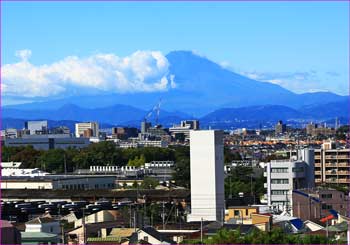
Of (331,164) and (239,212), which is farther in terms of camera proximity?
(331,164)

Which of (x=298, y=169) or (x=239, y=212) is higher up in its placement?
(x=298, y=169)

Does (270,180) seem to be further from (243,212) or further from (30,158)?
(30,158)

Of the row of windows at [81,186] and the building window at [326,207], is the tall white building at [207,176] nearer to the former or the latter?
the building window at [326,207]

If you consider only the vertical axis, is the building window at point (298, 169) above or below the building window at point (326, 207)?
above

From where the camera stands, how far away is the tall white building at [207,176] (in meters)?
23.0

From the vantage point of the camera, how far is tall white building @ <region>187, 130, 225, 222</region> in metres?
23.0

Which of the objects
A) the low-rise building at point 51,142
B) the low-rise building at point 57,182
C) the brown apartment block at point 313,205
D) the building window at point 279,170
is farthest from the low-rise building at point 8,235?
the low-rise building at point 51,142

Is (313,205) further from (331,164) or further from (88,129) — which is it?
(88,129)

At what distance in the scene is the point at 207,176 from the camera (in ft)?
76.7

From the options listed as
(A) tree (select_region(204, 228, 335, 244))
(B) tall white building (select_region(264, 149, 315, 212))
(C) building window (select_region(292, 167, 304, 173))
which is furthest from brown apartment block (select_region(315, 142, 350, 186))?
(A) tree (select_region(204, 228, 335, 244))

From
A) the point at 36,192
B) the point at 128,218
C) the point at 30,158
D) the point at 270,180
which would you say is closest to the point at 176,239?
the point at 128,218

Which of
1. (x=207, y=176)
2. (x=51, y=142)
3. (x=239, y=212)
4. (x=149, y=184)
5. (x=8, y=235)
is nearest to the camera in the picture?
(x=8, y=235)

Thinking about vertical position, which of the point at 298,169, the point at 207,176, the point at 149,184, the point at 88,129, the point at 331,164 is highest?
the point at 88,129

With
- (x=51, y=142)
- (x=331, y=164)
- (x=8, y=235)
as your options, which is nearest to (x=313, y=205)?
(x=8, y=235)
